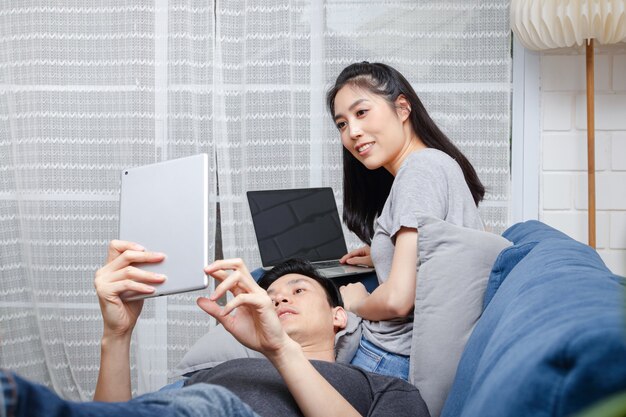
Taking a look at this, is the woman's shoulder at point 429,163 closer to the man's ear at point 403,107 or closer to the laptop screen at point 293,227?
the man's ear at point 403,107

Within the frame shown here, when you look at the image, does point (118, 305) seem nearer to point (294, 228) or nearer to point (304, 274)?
point (304, 274)

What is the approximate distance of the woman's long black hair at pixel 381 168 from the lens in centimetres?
219

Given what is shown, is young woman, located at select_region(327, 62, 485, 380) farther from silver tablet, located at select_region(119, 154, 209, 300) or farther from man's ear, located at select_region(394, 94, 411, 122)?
silver tablet, located at select_region(119, 154, 209, 300)

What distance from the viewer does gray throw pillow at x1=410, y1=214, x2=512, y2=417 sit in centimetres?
161

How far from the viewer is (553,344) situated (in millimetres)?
695

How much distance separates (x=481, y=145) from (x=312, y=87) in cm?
69

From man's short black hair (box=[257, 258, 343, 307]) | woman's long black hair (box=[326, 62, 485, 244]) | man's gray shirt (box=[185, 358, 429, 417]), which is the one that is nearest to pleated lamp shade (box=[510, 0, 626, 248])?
woman's long black hair (box=[326, 62, 485, 244])

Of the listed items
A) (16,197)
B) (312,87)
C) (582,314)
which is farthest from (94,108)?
(582,314)

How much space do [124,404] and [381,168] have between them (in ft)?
5.48

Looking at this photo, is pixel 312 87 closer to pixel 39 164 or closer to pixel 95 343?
pixel 39 164

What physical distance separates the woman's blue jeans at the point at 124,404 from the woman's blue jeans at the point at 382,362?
31.4 inches

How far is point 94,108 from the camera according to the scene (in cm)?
320

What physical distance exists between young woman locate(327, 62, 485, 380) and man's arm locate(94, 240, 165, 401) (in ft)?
1.83

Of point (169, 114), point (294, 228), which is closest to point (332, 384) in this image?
point (294, 228)
